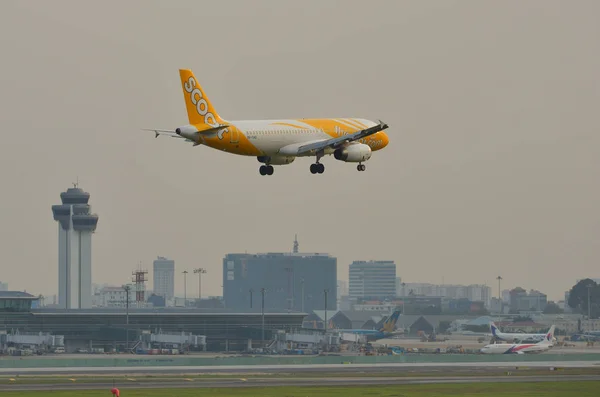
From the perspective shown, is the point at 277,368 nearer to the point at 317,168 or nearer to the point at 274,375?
the point at 274,375

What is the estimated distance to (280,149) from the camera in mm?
130625

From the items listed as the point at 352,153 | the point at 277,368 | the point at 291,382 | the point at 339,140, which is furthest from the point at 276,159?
the point at 277,368

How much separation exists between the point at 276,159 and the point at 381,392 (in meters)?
26.1

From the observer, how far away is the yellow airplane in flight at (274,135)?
12850cm

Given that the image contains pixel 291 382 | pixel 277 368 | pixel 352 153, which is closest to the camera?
pixel 352 153

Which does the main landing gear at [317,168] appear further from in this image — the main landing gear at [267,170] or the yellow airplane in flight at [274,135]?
the main landing gear at [267,170]

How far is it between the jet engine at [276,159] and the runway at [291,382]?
73.6ft

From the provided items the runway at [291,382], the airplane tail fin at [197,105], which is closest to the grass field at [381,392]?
the runway at [291,382]

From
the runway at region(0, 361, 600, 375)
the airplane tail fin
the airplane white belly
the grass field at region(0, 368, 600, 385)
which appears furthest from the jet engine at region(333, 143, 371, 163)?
the runway at region(0, 361, 600, 375)

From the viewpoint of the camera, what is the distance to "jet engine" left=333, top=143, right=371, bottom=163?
440 ft

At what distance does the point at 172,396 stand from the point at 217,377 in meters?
29.6

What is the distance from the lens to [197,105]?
132 m

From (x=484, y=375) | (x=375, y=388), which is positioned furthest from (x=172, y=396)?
(x=484, y=375)

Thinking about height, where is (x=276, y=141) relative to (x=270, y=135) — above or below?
below
